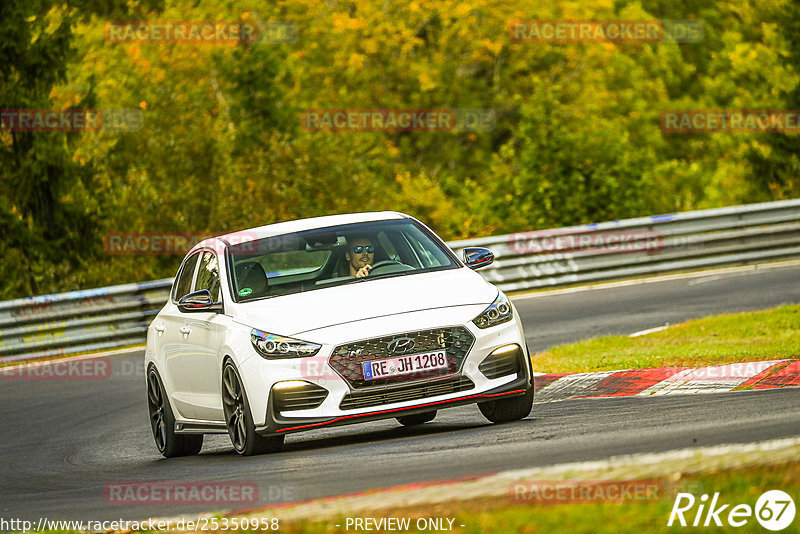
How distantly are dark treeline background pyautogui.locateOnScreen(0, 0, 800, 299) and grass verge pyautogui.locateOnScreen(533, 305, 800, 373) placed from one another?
1501 cm

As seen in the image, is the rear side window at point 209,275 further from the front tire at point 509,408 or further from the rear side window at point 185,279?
the front tire at point 509,408

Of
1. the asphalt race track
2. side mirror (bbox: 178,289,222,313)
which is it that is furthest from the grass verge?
side mirror (bbox: 178,289,222,313)

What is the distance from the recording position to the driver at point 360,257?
10.5 meters

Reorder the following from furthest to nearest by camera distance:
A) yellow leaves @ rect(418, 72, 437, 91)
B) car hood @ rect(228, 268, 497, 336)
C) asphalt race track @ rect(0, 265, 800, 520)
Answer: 1. yellow leaves @ rect(418, 72, 437, 91)
2. car hood @ rect(228, 268, 497, 336)
3. asphalt race track @ rect(0, 265, 800, 520)

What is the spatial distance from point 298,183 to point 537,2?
20.5m

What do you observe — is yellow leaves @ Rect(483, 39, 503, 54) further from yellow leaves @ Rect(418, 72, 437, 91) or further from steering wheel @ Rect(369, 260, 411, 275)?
steering wheel @ Rect(369, 260, 411, 275)

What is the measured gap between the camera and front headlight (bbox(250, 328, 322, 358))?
30.7 feet

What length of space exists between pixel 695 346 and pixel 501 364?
485cm

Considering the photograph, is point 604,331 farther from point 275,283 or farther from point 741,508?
point 741,508

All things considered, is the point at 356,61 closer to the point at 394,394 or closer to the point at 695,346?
the point at 695,346

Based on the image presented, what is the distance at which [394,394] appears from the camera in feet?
30.7

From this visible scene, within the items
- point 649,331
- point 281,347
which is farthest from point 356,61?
point 281,347

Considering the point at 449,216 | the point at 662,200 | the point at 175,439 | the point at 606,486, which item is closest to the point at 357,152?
the point at 449,216

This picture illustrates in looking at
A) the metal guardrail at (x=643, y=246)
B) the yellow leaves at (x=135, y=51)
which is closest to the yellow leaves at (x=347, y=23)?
the yellow leaves at (x=135, y=51)
